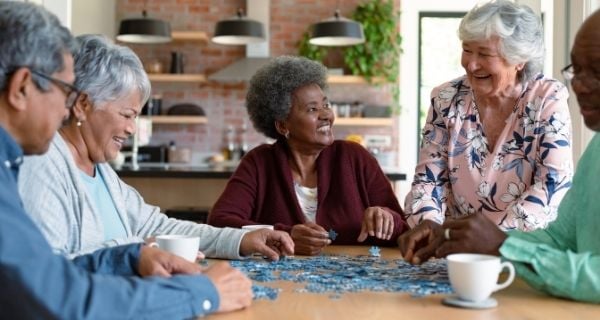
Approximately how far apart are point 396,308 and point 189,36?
7.10m

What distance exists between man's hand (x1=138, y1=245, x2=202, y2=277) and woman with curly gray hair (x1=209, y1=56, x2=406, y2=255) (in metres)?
1.04

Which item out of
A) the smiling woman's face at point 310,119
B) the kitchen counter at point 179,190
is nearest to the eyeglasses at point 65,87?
the smiling woman's face at point 310,119

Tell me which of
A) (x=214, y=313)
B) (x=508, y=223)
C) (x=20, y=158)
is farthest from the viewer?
(x=508, y=223)

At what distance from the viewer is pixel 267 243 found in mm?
2178

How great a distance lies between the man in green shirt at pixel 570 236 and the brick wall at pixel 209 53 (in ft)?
22.3

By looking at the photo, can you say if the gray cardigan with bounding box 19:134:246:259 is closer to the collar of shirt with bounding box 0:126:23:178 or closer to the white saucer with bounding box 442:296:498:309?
the collar of shirt with bounding box 0:126:23:178

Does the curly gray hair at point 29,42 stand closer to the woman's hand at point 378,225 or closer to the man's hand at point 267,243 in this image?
the man's hand at point 267,243

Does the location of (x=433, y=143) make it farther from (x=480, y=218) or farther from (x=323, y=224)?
(x=480, y=218)

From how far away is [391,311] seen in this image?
4.77 feet

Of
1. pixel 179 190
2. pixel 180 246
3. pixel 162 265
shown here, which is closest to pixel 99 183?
pixel 180 246

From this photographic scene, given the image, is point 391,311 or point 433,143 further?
point 433,143

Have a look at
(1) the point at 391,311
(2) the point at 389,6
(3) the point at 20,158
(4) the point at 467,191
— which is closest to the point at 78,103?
(3) the point at 20,158

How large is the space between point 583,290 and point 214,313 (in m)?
0.73

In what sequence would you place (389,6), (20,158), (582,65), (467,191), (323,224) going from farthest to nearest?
(389,6)
(323,224)
(467,191)
(582,65)
(20,158)
